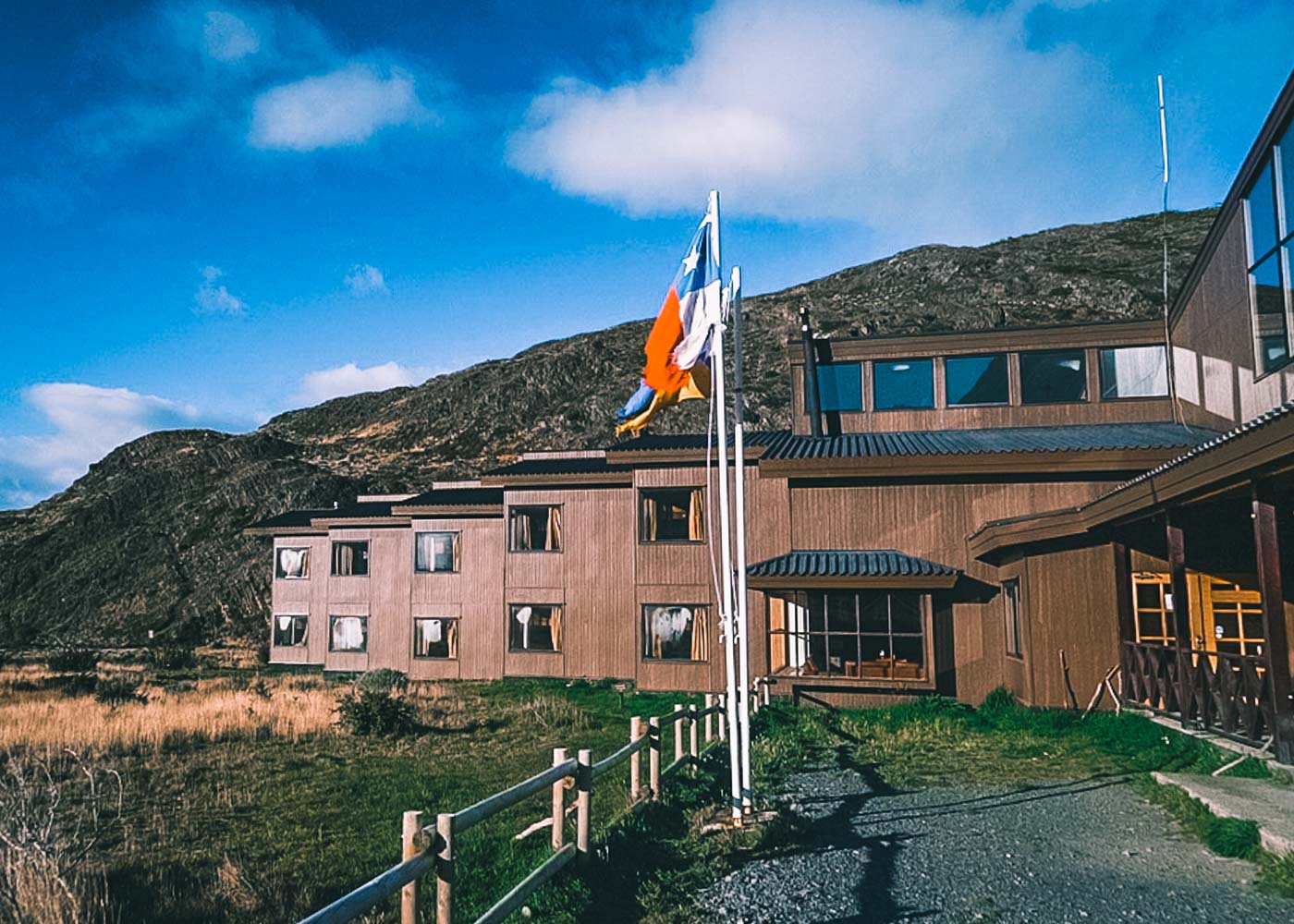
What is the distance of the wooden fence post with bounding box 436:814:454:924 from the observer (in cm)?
579

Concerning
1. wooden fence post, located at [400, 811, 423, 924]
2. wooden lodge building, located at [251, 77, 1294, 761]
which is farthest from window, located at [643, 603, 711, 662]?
wooden fence post, located at [400, 811, 423, 924]

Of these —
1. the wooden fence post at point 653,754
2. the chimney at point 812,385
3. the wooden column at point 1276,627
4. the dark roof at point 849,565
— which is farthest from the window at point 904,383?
the wooden fence post at point 653,754

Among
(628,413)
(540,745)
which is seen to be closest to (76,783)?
(540,745)

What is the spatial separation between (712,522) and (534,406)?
222ft

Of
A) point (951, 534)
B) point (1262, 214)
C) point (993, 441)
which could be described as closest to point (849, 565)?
point (951, 534)

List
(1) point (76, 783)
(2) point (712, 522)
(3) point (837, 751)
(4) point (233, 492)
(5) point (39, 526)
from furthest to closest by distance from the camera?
(5) point (39, 526)
(4) point (233, 492)
(2) point (712, 522)
(3) point (837, 751)
(1) point (76, 783)

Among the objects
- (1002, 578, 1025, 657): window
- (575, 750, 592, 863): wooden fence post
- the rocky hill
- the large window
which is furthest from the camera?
the rocky hill

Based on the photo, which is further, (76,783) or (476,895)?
(76,783)

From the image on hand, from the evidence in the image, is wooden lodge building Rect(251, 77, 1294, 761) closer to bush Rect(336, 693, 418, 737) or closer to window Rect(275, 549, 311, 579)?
window Rect(275, 549, 311, 579)

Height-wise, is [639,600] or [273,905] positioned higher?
[639,600]

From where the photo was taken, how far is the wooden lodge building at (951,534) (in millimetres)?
13156

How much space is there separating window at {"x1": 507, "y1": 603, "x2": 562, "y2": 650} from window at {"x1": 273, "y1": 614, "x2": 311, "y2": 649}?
33.8ft

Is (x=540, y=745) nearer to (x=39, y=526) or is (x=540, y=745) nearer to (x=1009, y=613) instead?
(x=1009, y=613)

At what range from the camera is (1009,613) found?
18.2 metres
